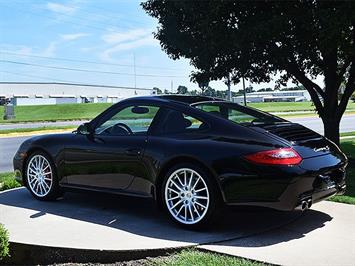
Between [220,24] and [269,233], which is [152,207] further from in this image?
[220,24]

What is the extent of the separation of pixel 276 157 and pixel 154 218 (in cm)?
161

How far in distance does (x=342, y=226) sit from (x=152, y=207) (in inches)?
86.7

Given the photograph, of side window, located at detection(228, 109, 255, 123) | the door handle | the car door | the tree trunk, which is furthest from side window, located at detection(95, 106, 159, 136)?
the tree trunk

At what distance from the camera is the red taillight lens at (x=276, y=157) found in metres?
4.46

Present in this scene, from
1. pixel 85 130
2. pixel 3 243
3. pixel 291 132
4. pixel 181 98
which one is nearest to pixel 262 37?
pixel 181 98

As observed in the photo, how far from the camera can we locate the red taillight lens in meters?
4.46

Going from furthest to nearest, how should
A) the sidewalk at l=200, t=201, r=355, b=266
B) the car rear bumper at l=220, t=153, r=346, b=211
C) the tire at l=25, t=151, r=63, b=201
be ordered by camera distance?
the tire at l=25, t=151, r=63, b=201, the car rear bumper at l=220, t=153, r=346, b=211, the sidewalk at l=200, t=201, r=355, b=266

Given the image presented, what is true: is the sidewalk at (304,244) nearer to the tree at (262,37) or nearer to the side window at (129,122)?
the side window at (129,122)

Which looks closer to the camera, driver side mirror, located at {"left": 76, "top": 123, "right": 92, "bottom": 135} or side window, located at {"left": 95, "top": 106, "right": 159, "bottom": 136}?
side window, located at {"left": 95, "top": 106, "right": 159, "bottom": 136}

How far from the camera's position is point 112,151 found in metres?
5.48

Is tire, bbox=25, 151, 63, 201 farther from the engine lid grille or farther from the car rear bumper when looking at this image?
the engine lid grille

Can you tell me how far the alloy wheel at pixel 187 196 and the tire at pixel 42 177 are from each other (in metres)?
1.84

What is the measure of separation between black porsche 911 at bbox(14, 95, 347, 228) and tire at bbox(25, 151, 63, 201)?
0.05ft

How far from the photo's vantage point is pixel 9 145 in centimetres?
1691
